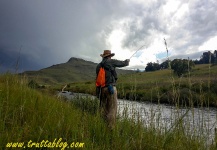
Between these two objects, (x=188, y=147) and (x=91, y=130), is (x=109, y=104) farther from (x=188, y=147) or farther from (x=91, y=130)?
(x=188, y=147)

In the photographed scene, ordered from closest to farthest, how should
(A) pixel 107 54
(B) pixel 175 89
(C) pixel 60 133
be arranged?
(C) pixel 60 133, (B) pixel 175 89, (A) pixel 107 54

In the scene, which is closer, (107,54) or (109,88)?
(109,88)

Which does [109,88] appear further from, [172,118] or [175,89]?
[175,89]

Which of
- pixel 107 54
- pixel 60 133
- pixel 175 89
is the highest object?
pixel 107 54

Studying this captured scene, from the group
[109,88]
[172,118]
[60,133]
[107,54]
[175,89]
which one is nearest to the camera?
[60,133]

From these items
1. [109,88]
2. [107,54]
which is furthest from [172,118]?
[107,54]

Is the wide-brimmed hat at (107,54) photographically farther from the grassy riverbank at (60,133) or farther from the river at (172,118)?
the grassy riverbank at (60,133)

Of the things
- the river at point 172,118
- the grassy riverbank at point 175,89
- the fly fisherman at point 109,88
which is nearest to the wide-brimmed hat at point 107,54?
the fly fisherman at point 109,88

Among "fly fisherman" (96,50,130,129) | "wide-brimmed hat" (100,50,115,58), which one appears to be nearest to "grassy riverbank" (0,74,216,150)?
"fly fisherman" (96,50,130,129)

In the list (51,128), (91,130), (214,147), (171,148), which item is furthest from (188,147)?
(51,128)

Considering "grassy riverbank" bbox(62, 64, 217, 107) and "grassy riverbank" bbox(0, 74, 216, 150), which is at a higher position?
"grassy riverbank" bbox(62, 64, 217, 107)

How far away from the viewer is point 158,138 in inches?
170

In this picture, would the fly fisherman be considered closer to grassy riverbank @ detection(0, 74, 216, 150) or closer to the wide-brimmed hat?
the wide-brimmed hat

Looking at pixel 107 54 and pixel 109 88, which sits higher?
pixel 107 54
